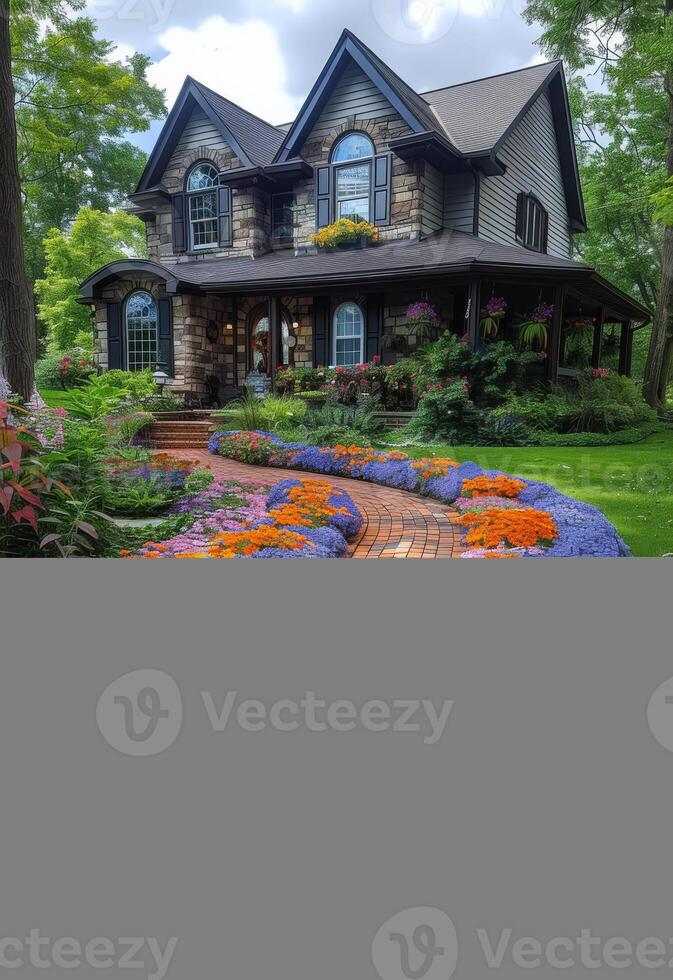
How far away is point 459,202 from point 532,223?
606 mm

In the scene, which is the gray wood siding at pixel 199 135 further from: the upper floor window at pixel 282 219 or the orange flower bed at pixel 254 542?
the orange flower bed at pixel 254 542

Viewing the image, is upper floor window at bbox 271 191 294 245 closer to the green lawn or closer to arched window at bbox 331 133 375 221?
arched window at bbox 331 133 375 221

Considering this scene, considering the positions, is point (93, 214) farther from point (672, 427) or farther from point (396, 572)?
point (672, 427)

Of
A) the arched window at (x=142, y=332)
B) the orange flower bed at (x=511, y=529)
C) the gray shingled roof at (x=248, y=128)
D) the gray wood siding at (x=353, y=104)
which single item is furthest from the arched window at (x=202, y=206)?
the arched window at (x=142, y=332)

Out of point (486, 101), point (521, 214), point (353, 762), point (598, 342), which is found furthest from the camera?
point (598, 342)

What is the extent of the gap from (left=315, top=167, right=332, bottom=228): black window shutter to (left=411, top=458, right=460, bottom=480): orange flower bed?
0.94 metres

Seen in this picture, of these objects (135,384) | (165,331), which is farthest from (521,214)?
(165,331)

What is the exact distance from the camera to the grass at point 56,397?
195 centimetres

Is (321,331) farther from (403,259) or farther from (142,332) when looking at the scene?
(403,259)

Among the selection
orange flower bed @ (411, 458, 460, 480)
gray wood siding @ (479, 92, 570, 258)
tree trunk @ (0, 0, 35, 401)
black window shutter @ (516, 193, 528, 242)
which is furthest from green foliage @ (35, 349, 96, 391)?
black window shutter @ (516, 193, 528, 242)

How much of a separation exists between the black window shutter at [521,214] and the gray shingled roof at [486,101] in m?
0.35

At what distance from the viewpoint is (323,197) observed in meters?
2.00

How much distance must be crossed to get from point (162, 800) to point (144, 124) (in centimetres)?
168

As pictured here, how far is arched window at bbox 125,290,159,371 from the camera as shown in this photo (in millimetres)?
8070
